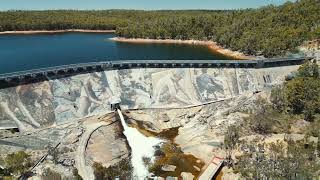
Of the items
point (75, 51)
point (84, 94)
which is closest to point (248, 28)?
point (75, 51)

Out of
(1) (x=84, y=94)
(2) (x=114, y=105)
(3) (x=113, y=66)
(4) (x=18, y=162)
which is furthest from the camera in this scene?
(3) (x=113, y=66)

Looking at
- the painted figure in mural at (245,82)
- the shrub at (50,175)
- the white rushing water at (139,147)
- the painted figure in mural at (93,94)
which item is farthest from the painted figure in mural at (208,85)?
the shrub at (50,175)

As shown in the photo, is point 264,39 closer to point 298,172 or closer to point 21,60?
point 21,60

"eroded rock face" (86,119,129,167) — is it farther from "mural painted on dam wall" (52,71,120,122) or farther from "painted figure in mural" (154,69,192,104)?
"painted figure in mural" (154,69,192,104)

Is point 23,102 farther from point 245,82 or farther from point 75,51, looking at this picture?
point 75,51

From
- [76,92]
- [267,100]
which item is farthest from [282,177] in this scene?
[76,92]

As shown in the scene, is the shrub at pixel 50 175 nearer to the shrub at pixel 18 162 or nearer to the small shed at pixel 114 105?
the shrub at pixel 18 162

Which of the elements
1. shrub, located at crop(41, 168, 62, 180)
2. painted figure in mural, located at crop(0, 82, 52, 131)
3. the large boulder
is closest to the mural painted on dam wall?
painted figure in mural, located at crop(0, 82, 52, 131)

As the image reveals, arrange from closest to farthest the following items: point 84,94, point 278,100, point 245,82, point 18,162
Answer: point 18,162 < point 278,100 < point 84,94 < point 245,82
